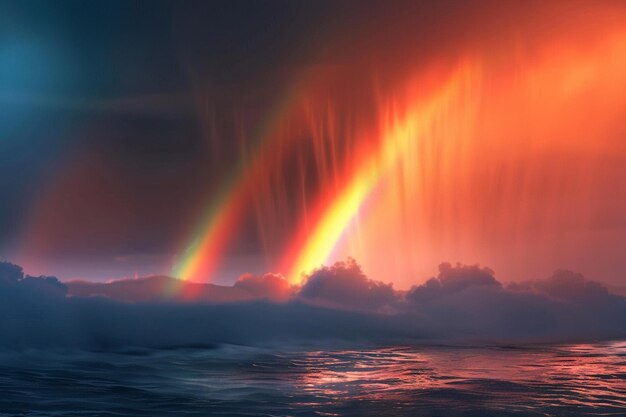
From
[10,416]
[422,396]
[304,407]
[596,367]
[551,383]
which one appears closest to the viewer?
[10,416]

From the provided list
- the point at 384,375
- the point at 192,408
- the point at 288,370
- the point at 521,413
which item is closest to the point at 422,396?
the point at 521,413

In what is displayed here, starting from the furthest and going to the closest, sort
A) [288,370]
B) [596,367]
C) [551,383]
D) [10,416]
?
[596,367], [288,370], [551,383], [10,416]

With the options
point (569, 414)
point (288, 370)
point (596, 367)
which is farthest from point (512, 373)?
point (569, 414)

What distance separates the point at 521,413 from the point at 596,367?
7562 centimetres

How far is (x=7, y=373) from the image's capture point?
113375mm

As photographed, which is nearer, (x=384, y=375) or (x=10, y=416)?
(x=10, y=416)

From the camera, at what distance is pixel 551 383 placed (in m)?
91.0

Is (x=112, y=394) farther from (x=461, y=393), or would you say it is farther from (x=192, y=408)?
(x=461, y=393)

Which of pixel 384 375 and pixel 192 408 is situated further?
pixel 384 375

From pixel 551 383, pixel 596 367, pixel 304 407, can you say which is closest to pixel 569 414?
pixel 304 407

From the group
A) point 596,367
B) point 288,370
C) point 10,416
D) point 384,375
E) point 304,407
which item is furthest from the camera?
point 596,367

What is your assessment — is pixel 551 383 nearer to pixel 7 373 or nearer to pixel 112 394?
pixel 112 394

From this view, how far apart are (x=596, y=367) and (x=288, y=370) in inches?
2275

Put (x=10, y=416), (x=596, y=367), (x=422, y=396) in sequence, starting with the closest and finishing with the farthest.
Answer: (x=10, y=416), (x=422, y=396), (x=596, y=367)
